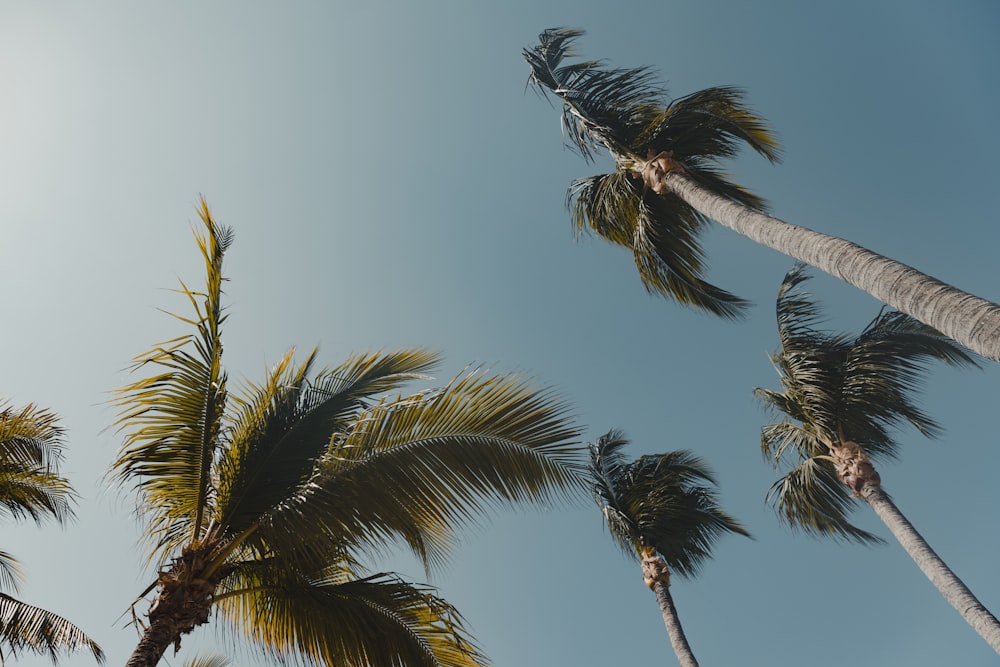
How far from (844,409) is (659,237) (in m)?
6.18

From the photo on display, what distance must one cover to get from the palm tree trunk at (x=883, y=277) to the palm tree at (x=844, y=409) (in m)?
6.76

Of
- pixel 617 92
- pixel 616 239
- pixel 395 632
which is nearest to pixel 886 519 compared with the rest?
pixel 616 239

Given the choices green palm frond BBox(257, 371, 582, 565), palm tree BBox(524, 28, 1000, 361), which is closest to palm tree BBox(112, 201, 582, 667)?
green palm frond BBox(257, 371, 582, 565)

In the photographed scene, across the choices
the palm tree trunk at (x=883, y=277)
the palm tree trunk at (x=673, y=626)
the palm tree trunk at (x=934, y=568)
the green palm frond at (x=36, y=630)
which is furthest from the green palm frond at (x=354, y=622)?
the palm tree trunk at (x=934, y=568)

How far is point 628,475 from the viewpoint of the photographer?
13547 mm

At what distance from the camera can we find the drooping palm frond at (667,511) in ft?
41.3

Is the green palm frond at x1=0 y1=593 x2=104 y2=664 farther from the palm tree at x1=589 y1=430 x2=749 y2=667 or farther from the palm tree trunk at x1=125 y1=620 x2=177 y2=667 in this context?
the palm tree at x1=589 y1=430 x2=749 y2=667

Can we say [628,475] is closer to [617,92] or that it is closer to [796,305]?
[796,305]

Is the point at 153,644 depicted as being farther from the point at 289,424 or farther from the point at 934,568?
the point at 934,568

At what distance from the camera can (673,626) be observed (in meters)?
11.7

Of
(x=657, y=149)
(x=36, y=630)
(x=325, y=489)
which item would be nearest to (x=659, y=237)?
(x=657, y=149)

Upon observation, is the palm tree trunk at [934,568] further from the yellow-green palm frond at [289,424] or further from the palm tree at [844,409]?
the yellow-green palm frond at [289,424]

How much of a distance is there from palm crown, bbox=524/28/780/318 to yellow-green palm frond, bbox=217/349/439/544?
438 cm

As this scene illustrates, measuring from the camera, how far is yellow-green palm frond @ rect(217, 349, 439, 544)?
18.3 feet
